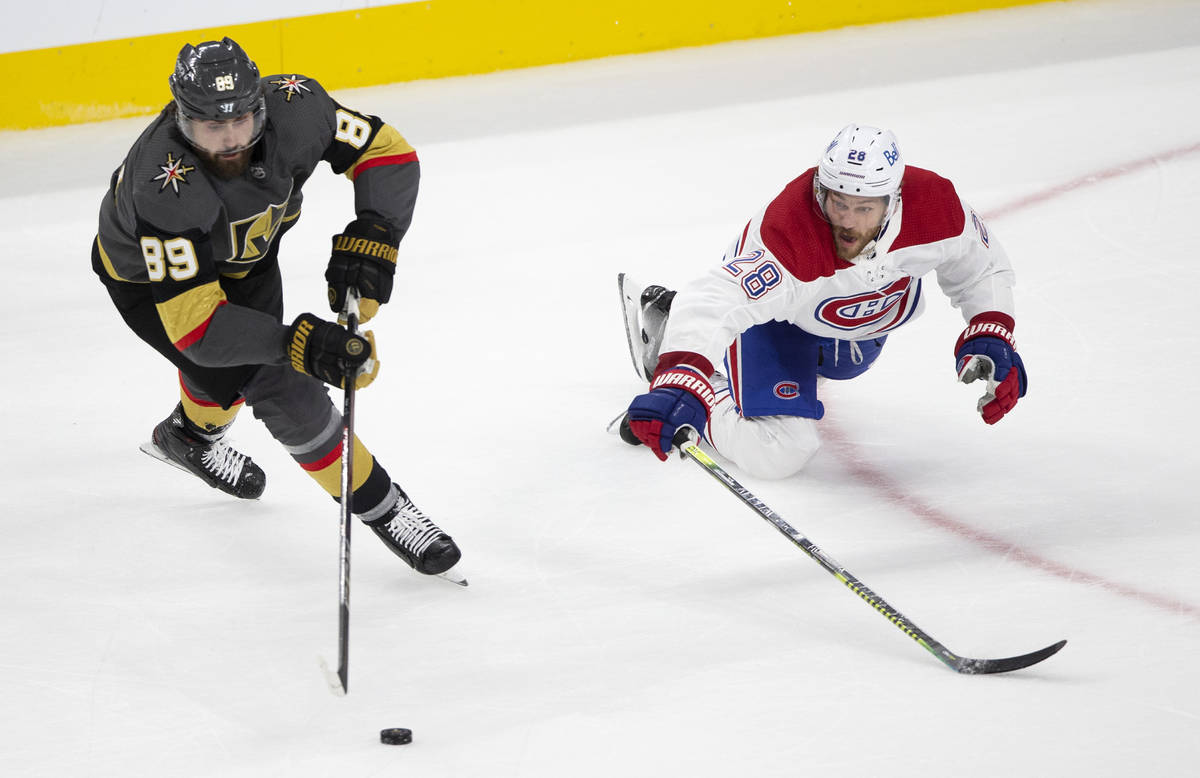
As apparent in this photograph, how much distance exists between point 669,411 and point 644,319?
1033 mm

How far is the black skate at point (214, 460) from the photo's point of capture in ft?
9.99

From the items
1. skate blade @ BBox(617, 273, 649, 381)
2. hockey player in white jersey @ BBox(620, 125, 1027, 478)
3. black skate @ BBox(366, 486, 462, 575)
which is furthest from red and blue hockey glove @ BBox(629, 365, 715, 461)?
skate blade @ BBox(617, 273, 649, 381)

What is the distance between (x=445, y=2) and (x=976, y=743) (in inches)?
200

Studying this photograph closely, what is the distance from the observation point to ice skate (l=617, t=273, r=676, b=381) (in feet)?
11.3

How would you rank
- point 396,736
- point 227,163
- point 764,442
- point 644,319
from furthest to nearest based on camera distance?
point 644,319, point 764,442, point 227,163, point 396,736

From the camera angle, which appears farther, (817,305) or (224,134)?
(817,305)

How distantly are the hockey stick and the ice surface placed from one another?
0.12 feet

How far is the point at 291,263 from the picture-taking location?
4.54m

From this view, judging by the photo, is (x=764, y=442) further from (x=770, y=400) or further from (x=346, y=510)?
(x=346, y=510)

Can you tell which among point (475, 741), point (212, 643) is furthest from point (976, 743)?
point (212, 643)

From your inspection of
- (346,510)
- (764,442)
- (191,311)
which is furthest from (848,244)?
(191,311)

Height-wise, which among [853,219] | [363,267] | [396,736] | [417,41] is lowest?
[396,736]

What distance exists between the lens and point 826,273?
2771 mm

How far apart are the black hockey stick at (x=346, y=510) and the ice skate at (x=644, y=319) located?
3.40 feet
